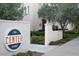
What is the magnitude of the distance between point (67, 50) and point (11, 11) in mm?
1956

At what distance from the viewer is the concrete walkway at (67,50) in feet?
28.3

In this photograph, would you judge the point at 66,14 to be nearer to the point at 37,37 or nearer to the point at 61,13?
the point at 61,13

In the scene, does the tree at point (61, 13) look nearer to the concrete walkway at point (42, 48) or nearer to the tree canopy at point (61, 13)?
the tree canopy at point (61, 13)

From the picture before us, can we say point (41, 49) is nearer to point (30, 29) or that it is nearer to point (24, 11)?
point (30, 29)

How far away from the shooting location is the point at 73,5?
343 inches

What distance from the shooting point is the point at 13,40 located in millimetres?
8648

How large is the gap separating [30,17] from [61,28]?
0.96 meters

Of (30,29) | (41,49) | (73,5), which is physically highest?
(73,5)

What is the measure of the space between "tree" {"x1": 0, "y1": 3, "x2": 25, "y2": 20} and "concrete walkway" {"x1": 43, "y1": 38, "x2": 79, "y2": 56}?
1.36 meters

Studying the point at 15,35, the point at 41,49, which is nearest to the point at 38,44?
the point at 41,49

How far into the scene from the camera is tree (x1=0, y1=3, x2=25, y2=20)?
340 inches

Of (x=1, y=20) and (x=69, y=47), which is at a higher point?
(x=1, y=20)

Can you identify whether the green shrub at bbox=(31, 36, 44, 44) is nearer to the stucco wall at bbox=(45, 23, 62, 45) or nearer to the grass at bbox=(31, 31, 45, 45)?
the grass at bbox=(31, 31, 45, 45)

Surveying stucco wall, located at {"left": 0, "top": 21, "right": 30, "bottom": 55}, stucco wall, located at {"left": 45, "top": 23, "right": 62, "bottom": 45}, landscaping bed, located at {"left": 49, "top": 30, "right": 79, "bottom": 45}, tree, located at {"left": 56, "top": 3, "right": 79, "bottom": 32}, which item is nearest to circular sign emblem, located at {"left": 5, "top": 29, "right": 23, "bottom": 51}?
stucco wall, located at {"left": 0, "top": 21, "right": 30, "bottom": 55}
